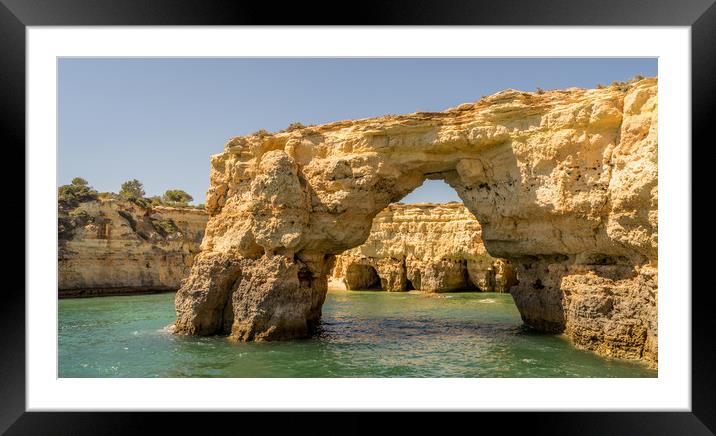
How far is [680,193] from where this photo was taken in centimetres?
652

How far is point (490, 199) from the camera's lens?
1683 cm

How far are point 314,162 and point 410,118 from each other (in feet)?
12.1

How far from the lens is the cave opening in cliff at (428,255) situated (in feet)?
119

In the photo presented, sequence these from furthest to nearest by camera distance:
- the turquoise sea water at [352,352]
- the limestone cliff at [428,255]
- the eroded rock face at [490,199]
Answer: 1. the limestone cliff at [428,255]
2. the eroded rock face at [490,199]
3. the turquoise sea water at [352,352]

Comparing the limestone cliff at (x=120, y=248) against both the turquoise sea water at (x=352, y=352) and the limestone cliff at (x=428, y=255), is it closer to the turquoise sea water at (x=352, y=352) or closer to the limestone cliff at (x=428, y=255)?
the turquoise sea water at (x=352, y=352)

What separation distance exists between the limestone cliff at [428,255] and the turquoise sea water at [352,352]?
45.6 feet

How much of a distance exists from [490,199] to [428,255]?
21955mm
